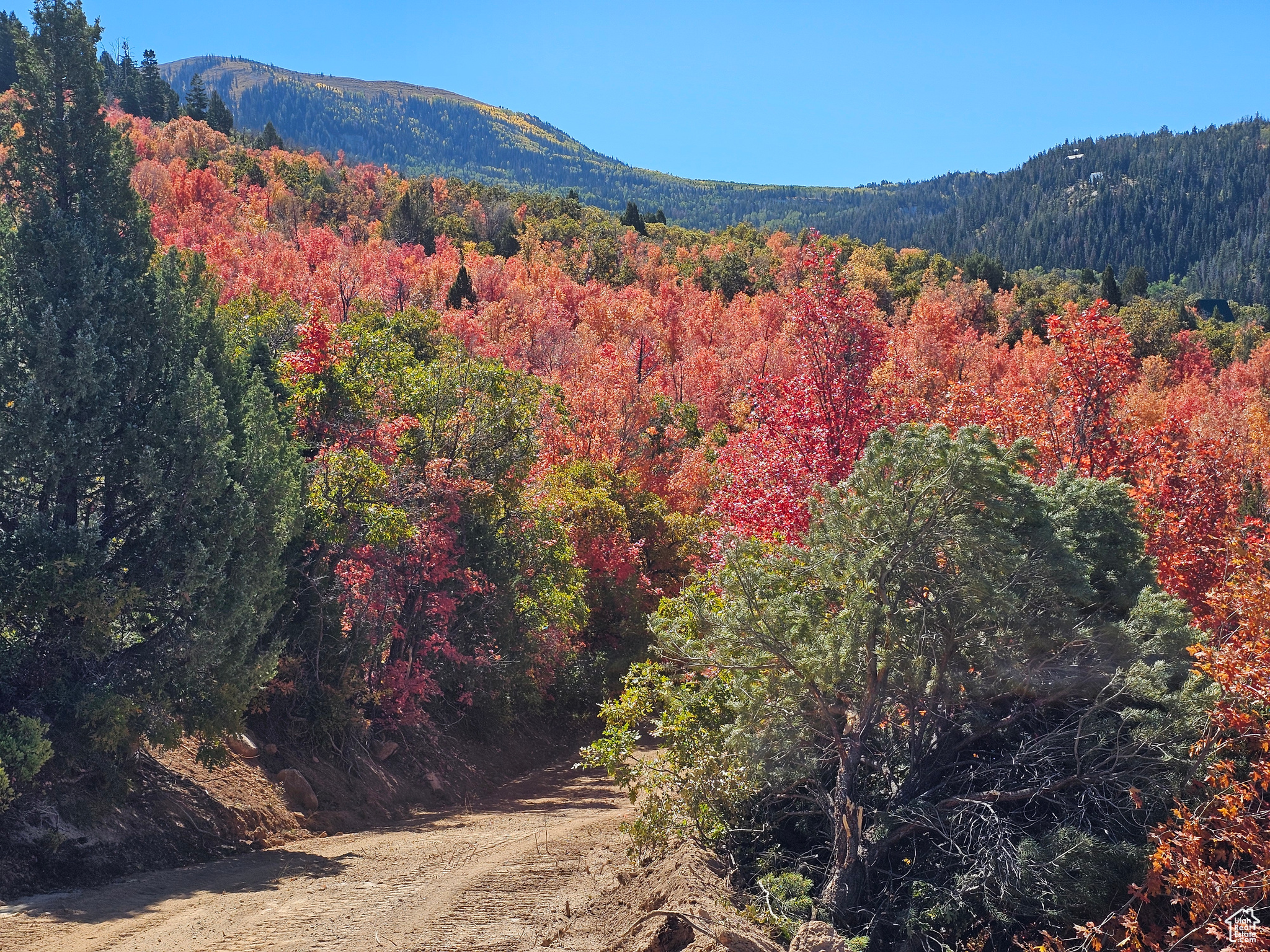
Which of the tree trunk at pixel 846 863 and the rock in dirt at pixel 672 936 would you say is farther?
the tree trunk at pixel 846 863

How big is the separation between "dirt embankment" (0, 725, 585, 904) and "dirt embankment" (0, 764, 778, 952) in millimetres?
547

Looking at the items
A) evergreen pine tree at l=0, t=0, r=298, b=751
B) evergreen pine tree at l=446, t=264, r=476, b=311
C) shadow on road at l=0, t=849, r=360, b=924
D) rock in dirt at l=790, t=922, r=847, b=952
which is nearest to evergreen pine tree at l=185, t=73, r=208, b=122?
evergreen pine tree at l=446, t=264, r=476, b=311

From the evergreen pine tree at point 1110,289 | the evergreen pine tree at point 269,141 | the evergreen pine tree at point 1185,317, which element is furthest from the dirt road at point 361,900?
the evergreen pine tree at point 269,141

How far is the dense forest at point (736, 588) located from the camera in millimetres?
10664

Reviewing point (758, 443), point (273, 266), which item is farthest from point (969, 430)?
point (273, 266)

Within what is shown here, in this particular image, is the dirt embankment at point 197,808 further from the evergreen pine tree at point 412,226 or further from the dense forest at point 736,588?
the evergreen pine tree at point 412,226

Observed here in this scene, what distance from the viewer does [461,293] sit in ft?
197

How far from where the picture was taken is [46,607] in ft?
39.5

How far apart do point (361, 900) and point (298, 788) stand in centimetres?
597

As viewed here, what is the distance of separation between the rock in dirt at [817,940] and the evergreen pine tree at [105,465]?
26.8 ft

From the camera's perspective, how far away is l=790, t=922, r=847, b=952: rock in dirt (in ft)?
31.1

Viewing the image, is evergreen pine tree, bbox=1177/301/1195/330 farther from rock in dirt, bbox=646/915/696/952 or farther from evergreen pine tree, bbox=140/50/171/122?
evergreen pine tree, bbox=140/50/171/122

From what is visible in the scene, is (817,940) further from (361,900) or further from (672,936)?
(361,900)

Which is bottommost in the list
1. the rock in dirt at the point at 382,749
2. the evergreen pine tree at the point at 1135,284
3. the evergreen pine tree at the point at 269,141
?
the rock in dirt at the point at 382,749
